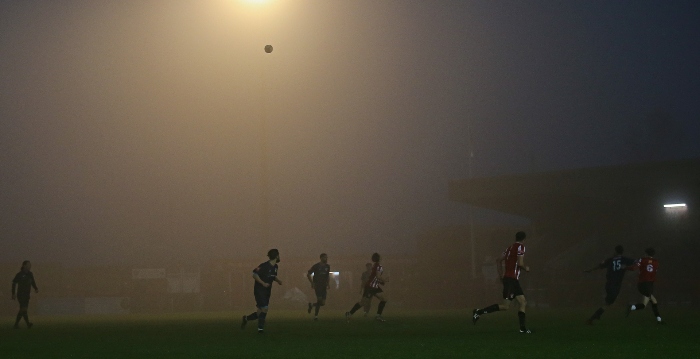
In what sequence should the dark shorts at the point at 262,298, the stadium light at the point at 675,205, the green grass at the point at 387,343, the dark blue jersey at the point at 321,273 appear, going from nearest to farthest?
the green grass at the point at 387,343 < the dark shorts at the point at 262,298 < the dark blue jersey at the point at 321,273 < the stadium light at the point at 675,205

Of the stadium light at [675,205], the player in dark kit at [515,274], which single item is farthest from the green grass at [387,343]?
the stadium light at [675,205]

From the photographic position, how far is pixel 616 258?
23.7 metres

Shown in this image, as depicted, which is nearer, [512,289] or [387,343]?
[387,343]

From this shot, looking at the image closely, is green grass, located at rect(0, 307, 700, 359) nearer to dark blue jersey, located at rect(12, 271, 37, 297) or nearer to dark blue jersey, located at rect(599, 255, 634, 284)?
dark blue jersey, located at rect(599, 255, 634, 284)

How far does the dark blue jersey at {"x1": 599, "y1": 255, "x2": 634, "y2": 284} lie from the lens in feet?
77.2

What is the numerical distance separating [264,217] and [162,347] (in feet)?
67.7

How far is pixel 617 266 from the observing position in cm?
2361

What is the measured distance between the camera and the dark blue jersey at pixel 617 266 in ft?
77.2

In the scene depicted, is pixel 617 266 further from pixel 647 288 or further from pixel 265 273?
pixel 265 273

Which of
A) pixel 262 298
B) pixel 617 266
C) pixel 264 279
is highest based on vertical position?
pixel 617 266

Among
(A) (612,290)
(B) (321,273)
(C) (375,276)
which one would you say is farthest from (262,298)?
(A) (612,290)

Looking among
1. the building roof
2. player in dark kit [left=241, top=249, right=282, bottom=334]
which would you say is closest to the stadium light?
the building roof

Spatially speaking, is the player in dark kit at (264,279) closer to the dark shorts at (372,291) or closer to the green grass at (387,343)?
the green grass at (387,343)

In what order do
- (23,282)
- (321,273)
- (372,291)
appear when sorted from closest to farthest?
(372,291), (23,282), (321,273)
